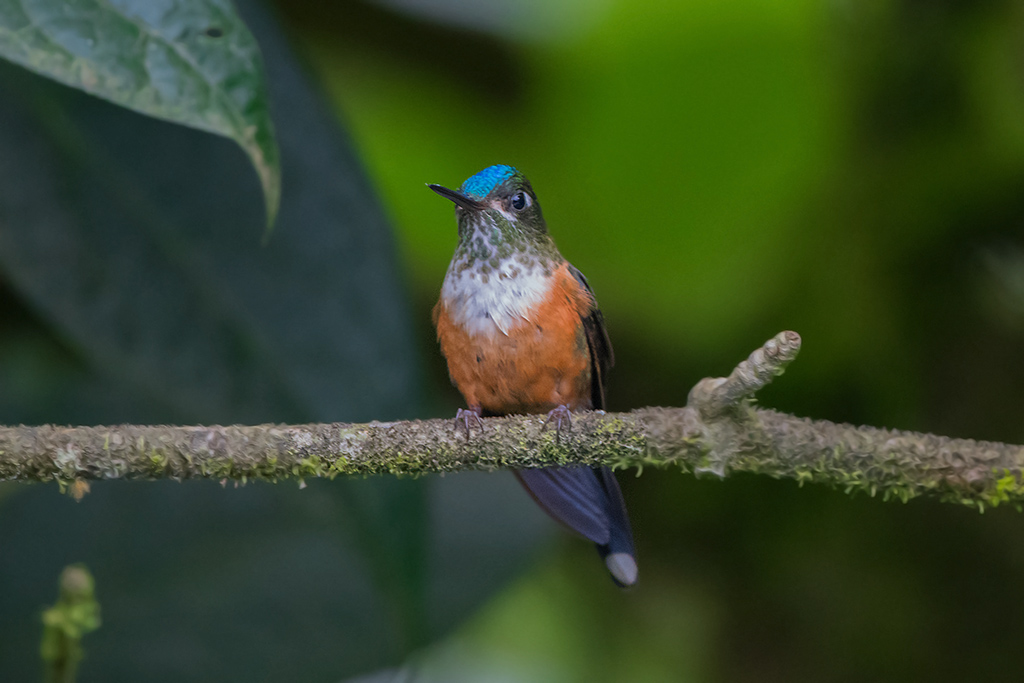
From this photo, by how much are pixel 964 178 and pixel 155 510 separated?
8.03ft

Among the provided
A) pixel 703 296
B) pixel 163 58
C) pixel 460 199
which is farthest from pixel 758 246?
pixel 163 58

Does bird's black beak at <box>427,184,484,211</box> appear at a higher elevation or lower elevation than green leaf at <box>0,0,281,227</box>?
lower

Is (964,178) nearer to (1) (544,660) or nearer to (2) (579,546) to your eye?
(2) (579,546)

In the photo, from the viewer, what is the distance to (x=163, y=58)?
1299 millimetres

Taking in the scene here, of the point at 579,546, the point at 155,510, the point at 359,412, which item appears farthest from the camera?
the point at 579,546

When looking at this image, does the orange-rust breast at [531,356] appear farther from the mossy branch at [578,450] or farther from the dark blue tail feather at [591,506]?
the mossy branch at [578,450]

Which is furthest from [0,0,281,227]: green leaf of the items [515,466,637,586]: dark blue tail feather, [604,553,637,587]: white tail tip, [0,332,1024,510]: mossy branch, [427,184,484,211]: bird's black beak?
[604,553,637,587]: white tail tip

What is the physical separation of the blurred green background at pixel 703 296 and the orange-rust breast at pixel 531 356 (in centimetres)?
22

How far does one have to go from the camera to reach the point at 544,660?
8.54 feet

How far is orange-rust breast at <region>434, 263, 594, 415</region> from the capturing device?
1658 mm

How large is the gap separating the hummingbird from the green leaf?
0.46 metres

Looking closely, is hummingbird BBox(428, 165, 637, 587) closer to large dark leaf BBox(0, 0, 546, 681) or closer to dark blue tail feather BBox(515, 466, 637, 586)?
dark blue tail feather BBox(515, 466, 637, 586)

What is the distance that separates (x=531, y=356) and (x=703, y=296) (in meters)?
0.78

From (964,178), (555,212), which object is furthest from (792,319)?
(555,212)
